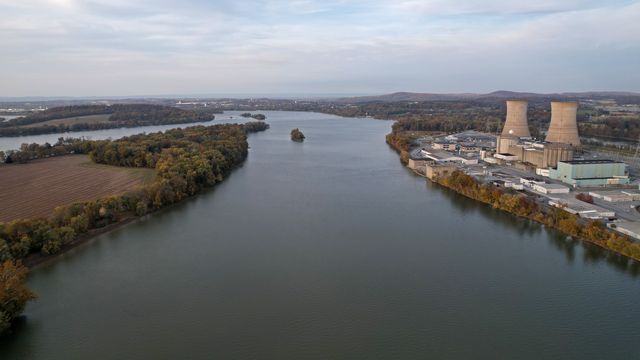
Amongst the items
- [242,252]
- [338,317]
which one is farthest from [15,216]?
[338,317]

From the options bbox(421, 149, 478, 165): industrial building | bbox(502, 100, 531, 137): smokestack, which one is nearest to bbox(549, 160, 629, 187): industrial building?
bbox(421, 149, 478, 165): industrial building

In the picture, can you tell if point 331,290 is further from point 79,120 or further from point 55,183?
point 79,120

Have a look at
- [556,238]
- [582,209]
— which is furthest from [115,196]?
[582,209]

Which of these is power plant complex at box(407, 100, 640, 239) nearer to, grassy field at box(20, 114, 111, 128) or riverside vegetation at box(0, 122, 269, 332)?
riverside vegetation at box(0, 122, 269, 332)

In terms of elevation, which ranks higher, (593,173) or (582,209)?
(593,173)

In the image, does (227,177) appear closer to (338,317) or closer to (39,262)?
(39,262)
